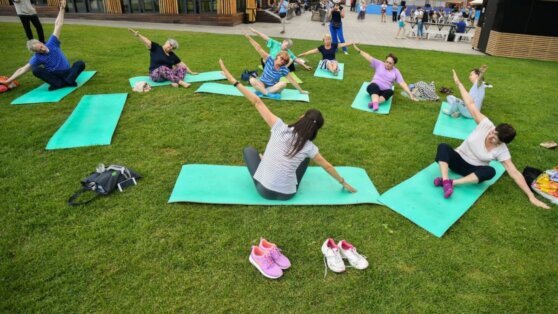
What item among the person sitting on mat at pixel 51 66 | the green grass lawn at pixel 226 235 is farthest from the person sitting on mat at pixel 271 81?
the person sitting on mat at pixel 51 66

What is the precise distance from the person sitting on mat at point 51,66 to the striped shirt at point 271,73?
418cm

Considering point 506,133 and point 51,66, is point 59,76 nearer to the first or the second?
point 51,66

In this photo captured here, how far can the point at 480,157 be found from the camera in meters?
4.57

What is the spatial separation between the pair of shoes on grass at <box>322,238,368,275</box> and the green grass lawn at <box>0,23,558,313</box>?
0.09m

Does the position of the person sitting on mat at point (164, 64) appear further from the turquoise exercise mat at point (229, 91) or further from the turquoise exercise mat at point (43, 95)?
the turquoise exercise mat at point (43, 95)

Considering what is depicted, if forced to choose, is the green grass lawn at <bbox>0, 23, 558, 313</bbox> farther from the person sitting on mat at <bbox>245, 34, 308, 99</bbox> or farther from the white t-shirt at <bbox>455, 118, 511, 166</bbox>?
the person sitting on mat at <bbox>245, 34, 308, 99</bbox>

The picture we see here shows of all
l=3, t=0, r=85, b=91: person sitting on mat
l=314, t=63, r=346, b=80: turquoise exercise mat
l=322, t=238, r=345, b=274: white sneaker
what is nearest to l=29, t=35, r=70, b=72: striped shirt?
l=3, t=0, r=85, b=91: person sitting on mat

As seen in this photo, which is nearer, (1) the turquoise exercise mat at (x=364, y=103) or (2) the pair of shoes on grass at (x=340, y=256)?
(2) the pair of shoes on grass at (x=340, y=256)

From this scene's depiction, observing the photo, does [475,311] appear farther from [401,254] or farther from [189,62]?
[189,62]

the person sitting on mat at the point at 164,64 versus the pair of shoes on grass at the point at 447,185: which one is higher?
the person sitting on mat at the point at 164,64

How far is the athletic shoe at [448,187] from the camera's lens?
436 cm

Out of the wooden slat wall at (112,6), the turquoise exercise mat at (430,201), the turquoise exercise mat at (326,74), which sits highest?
the wooden slat wall at (112,6)

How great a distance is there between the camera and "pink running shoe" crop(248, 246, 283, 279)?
122 inches

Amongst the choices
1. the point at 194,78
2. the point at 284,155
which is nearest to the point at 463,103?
the point at 284,155
